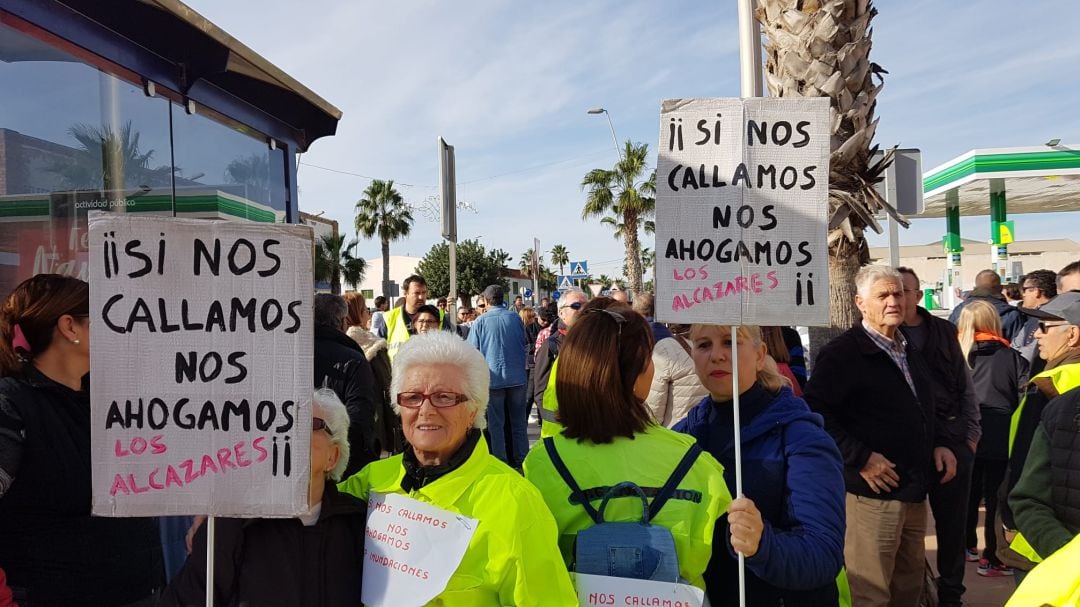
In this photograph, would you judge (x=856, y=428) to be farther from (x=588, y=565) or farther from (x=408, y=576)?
(x=408, y=576)

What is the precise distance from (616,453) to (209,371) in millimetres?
1171

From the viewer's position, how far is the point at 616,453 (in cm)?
223

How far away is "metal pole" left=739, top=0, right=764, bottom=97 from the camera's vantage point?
215 inches

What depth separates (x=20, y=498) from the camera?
2.24 metres

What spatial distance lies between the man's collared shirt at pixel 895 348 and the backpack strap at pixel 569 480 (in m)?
2.27

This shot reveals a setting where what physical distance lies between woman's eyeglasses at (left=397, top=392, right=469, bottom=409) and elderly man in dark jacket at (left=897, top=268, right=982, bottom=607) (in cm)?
301

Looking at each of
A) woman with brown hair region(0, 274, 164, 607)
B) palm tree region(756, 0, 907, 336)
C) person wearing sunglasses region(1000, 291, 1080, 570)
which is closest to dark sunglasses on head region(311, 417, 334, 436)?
woman with brown hair region(0, 274, 164, 607)

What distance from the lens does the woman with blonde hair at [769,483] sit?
2139 millimetres

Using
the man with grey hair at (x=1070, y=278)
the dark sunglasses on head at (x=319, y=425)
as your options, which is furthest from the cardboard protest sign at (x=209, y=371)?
the man with grey hair at (x=1070, y=278)

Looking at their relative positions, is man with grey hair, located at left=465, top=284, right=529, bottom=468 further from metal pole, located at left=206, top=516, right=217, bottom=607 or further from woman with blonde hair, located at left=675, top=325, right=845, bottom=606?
metal pole, located at left=206, top=516, right=217, bottom=607

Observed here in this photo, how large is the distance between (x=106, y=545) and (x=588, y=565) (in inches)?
61.4

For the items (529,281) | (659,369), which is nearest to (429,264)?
(529,281)

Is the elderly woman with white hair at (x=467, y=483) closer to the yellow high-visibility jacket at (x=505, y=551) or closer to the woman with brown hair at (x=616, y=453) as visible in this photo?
the yellow high-visibility jacket at (x=505, y=551)

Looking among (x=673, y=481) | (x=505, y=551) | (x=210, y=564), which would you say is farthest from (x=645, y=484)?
(x=210, y=564)
